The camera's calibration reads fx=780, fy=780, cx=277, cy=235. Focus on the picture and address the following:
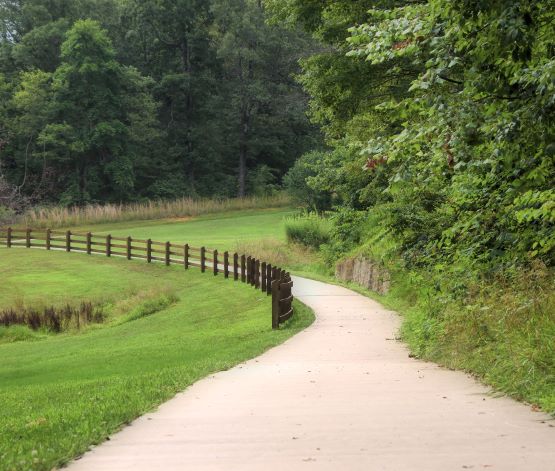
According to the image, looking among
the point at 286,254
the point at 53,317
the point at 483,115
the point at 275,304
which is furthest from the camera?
the point at 286,254

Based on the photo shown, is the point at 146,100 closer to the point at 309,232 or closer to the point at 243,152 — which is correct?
the point at 243,152

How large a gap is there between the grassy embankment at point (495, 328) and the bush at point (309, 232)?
999 inches

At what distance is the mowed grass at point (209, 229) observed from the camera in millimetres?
46888

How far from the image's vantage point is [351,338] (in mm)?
14586

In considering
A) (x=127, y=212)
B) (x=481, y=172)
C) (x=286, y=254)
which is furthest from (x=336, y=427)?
(x=127, y=212)

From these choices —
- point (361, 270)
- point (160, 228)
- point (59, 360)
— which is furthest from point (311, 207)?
point (59, 360)

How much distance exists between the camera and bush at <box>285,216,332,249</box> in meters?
39.4

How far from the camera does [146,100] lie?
73.2 meters

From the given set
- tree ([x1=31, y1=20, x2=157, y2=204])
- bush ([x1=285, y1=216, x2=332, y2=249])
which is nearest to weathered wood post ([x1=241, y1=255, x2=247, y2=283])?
bush ([x1=285, y1=216, x2=332, y2=249])

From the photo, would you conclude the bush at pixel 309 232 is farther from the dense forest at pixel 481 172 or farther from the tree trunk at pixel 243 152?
the tree trunk at pixel 243 152

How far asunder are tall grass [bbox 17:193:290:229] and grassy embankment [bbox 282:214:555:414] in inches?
1794

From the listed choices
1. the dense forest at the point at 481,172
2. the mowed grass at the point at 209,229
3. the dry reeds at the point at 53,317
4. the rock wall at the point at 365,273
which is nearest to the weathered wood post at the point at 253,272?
the rock wall at the point at 365,273

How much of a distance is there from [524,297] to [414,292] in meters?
9.60

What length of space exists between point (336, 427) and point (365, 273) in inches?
747
